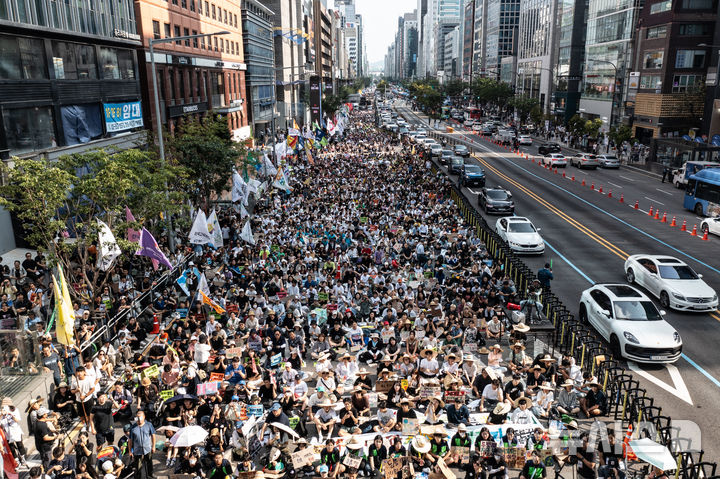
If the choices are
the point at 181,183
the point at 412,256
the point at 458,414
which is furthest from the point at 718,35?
the point at 458,414

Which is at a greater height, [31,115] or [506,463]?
[31,115]

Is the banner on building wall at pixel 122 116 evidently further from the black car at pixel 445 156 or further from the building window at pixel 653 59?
the building window at pixel 653 59

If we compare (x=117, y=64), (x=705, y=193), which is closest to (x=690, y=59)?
(x=705, y=193)

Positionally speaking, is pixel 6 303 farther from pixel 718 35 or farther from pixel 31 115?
pixel 718 35

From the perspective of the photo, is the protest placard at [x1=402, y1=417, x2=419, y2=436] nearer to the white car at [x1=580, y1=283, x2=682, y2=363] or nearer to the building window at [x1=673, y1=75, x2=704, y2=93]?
the white car at [x1=580, y1=283, x2=682, y2=363]

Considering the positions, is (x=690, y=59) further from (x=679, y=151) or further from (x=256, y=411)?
(x=256, y=411)

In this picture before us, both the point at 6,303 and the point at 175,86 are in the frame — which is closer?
the point at 6,303

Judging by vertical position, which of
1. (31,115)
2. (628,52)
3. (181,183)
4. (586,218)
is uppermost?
(628,52)

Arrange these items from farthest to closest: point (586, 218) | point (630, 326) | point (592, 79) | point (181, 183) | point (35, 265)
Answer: point (592, 79) → point (586, 218) → point (181, 183) → point (35, 265) → point (630, 326)
